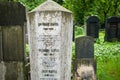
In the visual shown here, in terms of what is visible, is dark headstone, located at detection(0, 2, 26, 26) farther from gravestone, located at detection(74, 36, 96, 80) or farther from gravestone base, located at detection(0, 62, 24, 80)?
gravestone, located at detection(74, 36, 96, 80)

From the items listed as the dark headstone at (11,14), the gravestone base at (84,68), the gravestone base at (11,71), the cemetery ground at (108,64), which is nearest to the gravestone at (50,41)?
the gravestone base at (11,71)

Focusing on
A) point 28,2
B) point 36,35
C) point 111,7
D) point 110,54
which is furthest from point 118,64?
point 28,2

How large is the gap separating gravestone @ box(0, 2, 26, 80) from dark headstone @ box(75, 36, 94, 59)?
1.24 m

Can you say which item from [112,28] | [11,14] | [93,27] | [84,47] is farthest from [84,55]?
[93,27]

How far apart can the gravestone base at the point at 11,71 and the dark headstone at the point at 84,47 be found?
1.29 m

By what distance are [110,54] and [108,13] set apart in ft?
44.7

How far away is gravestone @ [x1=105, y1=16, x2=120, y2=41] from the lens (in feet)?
60.7

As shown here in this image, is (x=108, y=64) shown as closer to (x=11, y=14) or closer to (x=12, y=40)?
(x=12, y=40)

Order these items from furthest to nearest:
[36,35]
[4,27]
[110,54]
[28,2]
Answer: [28,2], [110,54], [4,27], [36,35]

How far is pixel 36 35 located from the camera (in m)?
6.59

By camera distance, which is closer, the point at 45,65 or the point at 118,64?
the point at 45,65

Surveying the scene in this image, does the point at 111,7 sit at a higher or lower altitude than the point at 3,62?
higher

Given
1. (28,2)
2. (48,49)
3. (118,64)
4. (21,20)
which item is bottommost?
(118,64)

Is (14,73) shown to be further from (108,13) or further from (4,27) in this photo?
(108,13)
